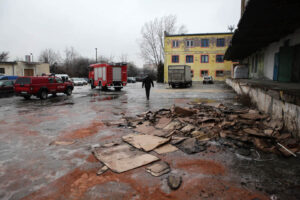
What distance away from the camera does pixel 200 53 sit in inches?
1657

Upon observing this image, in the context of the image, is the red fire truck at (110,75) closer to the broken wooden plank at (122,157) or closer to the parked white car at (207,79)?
the broken wooden plank at (122,157)

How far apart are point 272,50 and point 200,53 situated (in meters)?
26.4

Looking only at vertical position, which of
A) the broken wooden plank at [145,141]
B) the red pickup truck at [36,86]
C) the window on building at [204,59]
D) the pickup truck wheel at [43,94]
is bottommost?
A: the broken wooden plank at [145,141]

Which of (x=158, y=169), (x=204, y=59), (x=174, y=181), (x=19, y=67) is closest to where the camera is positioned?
(x=174, y=181)

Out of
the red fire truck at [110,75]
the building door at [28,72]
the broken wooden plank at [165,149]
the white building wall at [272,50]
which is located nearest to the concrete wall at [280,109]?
the broken wooden plank at [165,149]

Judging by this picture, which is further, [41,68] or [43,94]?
[41,68]

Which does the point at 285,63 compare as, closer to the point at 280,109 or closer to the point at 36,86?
the point at 280,109

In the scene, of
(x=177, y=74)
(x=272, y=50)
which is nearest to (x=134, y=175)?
(x=272, y=50)

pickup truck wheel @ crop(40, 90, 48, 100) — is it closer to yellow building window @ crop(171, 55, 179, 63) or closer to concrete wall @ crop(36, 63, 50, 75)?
concrete wall @ crop(36, 63, 50, 75)

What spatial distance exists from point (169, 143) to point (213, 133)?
57.3 inches

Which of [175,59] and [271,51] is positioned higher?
[175,59]

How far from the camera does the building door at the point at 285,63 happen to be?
12523mm

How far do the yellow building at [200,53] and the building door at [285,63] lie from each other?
2899 cm

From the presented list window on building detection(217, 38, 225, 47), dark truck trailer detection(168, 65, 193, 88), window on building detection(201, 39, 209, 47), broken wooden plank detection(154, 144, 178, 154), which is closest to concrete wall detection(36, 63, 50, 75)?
dark truck trailer detection(168, 65, 193, 88)
